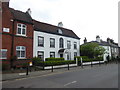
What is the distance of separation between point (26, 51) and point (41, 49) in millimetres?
3907

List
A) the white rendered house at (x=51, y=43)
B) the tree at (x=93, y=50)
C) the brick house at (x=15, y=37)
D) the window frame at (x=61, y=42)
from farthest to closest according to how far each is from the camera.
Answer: the tree at (x=93, y=50)
the window frame at (x=61, y=42)
the white rendered house at (x=51, y=43)
the brick house at (x=15, y=37)

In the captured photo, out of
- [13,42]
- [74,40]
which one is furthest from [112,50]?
[13,42]

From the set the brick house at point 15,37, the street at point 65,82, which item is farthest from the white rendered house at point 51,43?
the street at point 65,82

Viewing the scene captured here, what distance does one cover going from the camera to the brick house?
1415 cm

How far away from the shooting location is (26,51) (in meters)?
16.5

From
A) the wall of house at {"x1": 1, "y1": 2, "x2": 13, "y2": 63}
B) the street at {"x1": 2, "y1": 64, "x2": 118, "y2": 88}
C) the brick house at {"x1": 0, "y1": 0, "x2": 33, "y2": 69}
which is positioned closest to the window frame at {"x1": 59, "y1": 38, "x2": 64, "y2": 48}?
the brick house at {"x1": 0, "y1": 0, "x2": 33, "y2": 69}

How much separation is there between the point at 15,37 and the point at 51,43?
8656 mm

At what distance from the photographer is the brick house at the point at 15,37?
14148mm

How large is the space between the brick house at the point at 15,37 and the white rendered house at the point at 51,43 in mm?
1959

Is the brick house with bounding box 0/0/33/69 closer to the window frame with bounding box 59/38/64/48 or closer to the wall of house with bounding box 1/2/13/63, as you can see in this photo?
the wall of house with bounding box 1/2/13/63

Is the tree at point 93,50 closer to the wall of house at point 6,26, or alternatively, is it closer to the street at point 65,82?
the street at point 65,82

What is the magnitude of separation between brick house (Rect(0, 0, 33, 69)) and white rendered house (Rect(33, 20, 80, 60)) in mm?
1959

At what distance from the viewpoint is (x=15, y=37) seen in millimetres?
15258

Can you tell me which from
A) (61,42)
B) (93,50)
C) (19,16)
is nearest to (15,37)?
(19,16)
